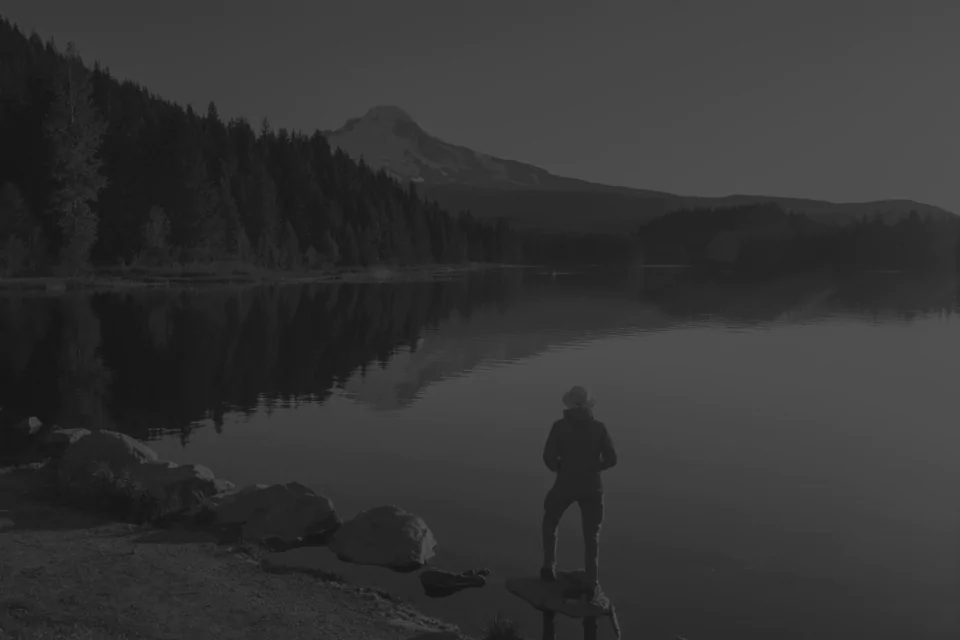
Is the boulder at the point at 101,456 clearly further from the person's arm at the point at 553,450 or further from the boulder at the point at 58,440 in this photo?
the person's arm at the point at 553,450

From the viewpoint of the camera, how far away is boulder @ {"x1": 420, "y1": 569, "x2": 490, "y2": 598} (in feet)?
32.1

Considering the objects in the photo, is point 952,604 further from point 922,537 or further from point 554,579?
point 554,579

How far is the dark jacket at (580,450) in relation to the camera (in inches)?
367

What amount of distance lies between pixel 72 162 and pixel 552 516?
80.1 m

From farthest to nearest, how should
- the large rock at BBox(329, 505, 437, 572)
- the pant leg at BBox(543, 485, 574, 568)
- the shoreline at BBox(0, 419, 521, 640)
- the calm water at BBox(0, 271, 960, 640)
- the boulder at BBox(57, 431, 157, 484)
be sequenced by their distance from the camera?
the boulder at BBox(57, 431, 157, 484) < the large rock at BBox(329, 505, 437, 572) < the calm water at BBox(0, 271, 960, 640) < the pant leg at BBox(543, 485, 574, 568) < the shoreline at BBox(0, 419, 521, 640)

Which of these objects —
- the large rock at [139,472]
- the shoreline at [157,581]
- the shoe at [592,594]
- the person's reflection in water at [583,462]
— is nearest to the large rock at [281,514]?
the shoreline at [157,581]

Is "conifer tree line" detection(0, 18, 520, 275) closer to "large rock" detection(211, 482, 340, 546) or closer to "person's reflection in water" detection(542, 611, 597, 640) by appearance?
"large rock" detection(211, 482, 340, 546)

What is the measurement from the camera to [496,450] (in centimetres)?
1745

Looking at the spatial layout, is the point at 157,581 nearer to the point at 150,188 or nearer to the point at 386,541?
the point at 386,541

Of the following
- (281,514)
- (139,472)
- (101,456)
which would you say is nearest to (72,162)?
(101,456)

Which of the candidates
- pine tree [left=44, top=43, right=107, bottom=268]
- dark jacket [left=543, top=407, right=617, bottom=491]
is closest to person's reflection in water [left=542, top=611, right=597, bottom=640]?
dark jacket [left=543, top=407, right=617, bottom=491]

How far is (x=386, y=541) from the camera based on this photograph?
1078cm

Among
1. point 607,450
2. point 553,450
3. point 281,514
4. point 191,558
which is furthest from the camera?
point 281,514

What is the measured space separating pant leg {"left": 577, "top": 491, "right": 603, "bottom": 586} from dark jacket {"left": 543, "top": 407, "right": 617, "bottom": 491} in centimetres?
14
